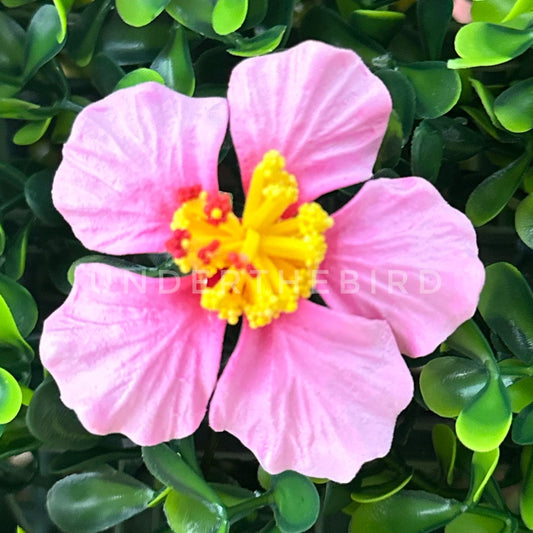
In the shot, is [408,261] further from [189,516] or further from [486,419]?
[189,516]

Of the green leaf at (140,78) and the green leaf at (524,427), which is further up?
the green leaf at (140,78)

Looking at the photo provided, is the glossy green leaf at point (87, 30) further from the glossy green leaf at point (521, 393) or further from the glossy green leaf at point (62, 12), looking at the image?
the glossy green leaf at point (521, 393)

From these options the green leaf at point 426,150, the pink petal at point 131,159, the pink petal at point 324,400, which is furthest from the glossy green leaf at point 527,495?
the pink petal at point 131,159

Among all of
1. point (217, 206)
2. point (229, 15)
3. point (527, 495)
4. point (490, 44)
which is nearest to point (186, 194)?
point (217, 206)

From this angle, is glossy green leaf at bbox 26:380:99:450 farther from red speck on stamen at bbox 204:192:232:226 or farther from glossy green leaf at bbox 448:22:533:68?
glossy green leaf at bbox 448:22:533:68

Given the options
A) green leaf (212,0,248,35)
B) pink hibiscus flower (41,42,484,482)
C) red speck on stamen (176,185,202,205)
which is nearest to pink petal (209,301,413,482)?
pink hibiscus flower (41,42,484,482)

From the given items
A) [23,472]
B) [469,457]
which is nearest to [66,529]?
[23,472]

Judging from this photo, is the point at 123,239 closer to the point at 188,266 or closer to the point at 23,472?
the point at 188,266
